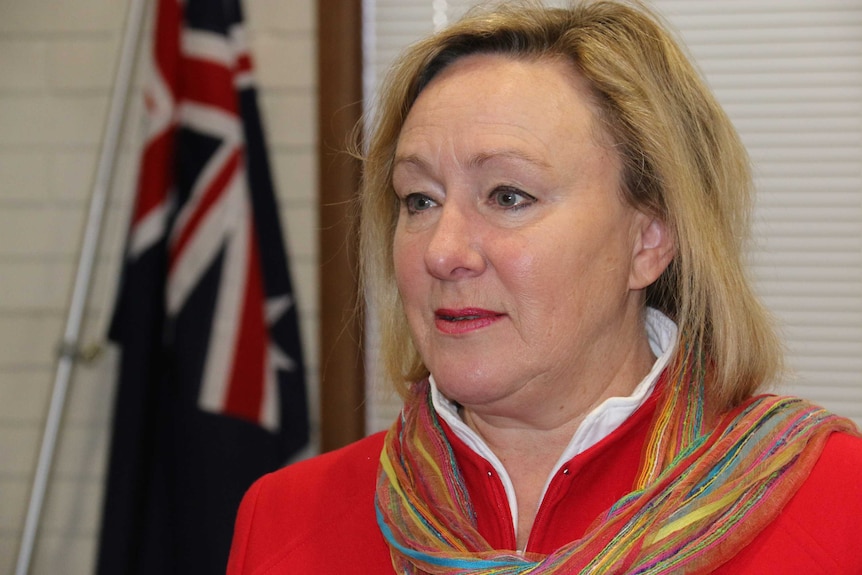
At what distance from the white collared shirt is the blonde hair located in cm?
3

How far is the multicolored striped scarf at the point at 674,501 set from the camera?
1.25 m

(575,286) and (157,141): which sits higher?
(575,286)

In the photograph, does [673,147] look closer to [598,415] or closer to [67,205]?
[598,415]

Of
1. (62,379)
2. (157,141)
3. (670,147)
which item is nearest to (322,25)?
(157,141)

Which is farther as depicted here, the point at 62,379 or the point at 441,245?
the point at 62,379

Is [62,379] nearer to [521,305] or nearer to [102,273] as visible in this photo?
[102,273]

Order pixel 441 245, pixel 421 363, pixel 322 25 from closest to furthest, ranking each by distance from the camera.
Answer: pixel 441 245, pixel 421 363, pixel 322 25

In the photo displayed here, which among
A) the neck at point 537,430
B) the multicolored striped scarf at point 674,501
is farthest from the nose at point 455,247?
the multicolored striped scarf at point 674,501

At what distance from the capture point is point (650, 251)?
1.45 m

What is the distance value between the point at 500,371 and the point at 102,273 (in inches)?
64.6

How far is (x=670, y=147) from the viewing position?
1390 mm

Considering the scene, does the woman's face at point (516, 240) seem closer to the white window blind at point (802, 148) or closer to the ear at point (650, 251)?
the ear at point (650, 251)

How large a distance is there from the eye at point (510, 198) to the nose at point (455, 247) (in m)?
0.04

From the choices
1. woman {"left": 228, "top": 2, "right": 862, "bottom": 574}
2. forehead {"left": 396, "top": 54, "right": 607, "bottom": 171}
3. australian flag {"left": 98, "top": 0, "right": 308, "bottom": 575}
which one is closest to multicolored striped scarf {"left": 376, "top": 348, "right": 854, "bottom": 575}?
woman {"left": 228, "top": 2, "right": 862, "bottom": 574}
